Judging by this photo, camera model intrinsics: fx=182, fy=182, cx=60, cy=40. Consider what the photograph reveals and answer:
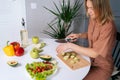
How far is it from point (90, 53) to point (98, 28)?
0.26 m

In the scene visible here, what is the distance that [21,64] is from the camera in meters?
1.49

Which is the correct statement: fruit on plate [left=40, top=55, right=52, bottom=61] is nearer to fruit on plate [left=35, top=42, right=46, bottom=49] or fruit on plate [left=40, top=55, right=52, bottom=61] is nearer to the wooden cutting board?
the wooden cutting board

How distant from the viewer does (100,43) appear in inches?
62.9

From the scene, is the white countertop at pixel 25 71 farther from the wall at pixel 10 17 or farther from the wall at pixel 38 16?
the wall at pixel 10 17

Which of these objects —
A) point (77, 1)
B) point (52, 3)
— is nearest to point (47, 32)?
point (52, 3)

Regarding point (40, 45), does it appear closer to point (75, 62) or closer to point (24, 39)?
point (24, 39)

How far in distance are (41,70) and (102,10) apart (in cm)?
72

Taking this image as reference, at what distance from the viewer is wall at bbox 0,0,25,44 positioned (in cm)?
337

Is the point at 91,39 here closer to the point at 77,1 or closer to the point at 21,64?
the point at 21,64

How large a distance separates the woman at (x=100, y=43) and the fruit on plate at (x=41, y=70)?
0.31m

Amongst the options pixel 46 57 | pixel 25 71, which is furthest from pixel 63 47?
pixel 25 71

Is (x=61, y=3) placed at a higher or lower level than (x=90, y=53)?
higher

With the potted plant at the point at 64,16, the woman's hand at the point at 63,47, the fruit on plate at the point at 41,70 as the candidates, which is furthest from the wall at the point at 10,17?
the fruit on plate at the point at 41,70

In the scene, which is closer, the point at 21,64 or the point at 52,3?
the point at 21,64
